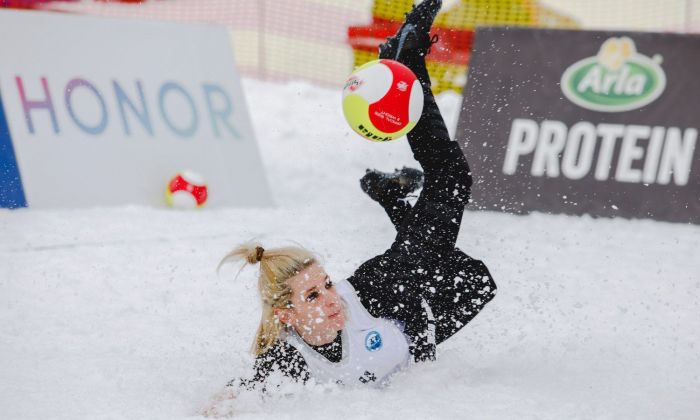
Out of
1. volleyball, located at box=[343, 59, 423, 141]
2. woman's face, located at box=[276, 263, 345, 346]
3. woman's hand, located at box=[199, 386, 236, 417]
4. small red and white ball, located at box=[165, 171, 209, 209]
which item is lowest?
small red and white ball, located at box=[165, 171, 209, 209]

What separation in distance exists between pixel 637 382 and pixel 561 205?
11.0 ft

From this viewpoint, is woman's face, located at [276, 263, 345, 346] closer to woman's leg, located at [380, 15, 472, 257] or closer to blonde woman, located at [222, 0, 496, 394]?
blonde woman, located at [222, 0, 496, 394]

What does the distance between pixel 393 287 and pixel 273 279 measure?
0.60 metres

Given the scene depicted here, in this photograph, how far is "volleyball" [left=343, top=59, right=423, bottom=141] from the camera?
379 centimetres

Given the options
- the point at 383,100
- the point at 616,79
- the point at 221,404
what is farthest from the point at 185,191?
the point at 616,79

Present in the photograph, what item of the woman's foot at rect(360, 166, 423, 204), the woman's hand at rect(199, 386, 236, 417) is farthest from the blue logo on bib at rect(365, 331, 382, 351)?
the woman's foot at rect(360, 166, 423, 204)

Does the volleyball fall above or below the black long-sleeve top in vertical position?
above

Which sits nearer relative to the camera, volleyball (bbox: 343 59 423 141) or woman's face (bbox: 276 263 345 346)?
woman's face (bbox: 276 263 345 346)

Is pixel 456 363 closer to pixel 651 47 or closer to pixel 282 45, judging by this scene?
pixel 651 47

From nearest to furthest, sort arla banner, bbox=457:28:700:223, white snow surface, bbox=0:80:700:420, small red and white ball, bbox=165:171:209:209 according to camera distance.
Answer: white snow surface, bbox=0:80:700:420 → small red and white ball, bbox=165:171:209:209 → arla banner, bbox=457:28:700:223

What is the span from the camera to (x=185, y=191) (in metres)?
6.50

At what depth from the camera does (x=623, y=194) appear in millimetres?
6777

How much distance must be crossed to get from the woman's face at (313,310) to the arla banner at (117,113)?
3427 millimetres

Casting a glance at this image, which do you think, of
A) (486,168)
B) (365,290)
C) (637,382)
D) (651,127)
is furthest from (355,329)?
(651,127)
